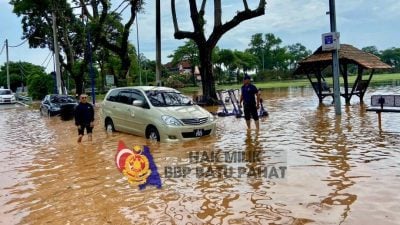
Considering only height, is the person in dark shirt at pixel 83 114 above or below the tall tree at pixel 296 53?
below

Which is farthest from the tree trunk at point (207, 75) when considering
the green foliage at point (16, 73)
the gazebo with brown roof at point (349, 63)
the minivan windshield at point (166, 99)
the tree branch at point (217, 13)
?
the green foliage at point (16, 73)

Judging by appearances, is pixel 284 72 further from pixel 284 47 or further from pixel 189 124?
pixel 189 124

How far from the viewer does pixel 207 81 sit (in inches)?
1033

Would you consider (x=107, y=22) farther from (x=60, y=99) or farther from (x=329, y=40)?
(x=329, y=40)

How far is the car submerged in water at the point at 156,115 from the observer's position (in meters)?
11.3

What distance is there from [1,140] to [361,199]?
1306 cm

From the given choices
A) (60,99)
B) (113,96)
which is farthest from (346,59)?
(60,99)

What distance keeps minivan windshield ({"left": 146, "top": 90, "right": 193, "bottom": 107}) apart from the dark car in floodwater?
10284 mm

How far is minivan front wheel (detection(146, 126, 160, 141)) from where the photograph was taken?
11633 mm

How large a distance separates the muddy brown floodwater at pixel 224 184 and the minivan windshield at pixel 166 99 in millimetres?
1584

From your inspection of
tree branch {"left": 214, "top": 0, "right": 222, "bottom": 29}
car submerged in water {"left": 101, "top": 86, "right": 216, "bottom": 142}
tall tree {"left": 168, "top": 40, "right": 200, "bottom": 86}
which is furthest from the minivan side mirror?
tall tree {"left": 168, "top": 40, "right": 200, "bottom": 86}

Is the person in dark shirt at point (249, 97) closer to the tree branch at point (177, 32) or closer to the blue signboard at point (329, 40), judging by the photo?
the blue signboard at point (329, 40)

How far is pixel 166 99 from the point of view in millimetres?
12820

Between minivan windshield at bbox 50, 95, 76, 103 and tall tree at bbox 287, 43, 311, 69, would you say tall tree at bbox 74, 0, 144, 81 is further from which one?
tall tree at bbox 287, 43, 311, 69
